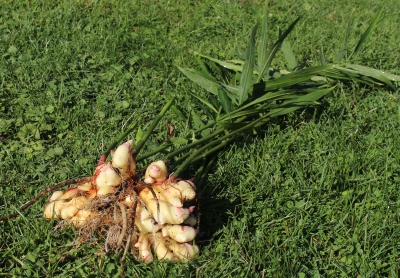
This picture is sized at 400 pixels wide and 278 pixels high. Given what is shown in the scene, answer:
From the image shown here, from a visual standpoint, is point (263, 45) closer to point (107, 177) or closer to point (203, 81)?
point (203, 81)

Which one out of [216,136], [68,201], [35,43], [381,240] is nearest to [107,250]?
[68,201]

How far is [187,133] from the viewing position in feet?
10.2

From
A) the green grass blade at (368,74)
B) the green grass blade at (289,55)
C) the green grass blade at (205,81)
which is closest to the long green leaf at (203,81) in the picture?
the green grass blade at (205,81)

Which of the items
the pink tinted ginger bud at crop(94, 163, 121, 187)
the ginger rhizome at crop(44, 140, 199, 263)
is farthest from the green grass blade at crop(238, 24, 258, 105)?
the pink tinted ginger bud at crop(94, 163, 121, 187)

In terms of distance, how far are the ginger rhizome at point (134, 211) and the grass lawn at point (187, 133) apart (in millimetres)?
70

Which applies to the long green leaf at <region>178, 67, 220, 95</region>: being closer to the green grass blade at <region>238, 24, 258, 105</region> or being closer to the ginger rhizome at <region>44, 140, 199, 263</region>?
the green grass blade at <region>238, 24, 258, 105</region>

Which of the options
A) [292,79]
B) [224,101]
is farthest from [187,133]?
[292,79]

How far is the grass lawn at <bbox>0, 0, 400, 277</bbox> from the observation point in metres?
2.40

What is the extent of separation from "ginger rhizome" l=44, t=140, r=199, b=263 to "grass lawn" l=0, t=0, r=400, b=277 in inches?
2.8

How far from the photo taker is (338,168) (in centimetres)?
299

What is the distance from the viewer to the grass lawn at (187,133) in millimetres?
2400

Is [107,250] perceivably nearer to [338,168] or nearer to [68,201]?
[68,201]

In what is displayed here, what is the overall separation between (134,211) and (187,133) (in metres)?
0.93

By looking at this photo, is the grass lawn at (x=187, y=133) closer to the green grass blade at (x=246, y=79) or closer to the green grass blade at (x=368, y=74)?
the green grass blade at (x=368, y=74)
